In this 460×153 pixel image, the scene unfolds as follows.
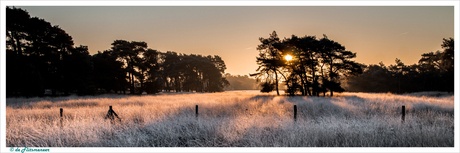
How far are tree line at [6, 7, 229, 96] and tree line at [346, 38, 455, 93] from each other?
152ft

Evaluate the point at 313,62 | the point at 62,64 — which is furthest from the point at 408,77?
the point at 62,64

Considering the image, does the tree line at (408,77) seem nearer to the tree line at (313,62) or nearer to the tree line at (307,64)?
the tree line at (307,64)

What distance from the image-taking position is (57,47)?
21.8 meters

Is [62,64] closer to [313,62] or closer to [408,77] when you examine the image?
[313,62]

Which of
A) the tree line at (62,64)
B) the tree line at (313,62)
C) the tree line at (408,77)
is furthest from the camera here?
the tree line at (408,77)

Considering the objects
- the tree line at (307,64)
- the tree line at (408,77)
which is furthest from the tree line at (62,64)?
the tree line at (408,77)

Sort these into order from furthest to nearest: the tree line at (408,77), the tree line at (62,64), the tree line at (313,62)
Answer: the tree line at (408,77)
the tree line at (313,62)
the tree line at (62,64)

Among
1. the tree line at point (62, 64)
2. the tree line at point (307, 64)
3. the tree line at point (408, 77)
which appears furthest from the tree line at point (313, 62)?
the tree line at point (408, 77)

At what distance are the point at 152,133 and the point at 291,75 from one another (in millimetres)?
20441

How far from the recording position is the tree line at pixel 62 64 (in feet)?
56.9

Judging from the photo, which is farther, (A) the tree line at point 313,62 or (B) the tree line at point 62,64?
(A) the tree line at point 313,62

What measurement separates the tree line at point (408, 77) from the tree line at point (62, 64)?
152 feet

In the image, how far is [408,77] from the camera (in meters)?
46.8

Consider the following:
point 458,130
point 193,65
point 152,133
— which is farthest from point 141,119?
point 193,65
